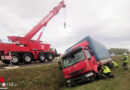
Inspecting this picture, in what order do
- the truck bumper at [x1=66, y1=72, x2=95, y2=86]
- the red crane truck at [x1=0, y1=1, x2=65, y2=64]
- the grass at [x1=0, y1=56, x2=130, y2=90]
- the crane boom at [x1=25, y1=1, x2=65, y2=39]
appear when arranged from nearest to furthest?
the truck bumper at [x1=66, y1=72, x2=95, y2=86], the grass at [x1=0, y1=56, x2=130, y2=90], the red crane truck at [x1=0, y1=1, x2=65, y2=64], the crane boom at [x1=25, y1=1, x2=65, y2=39]

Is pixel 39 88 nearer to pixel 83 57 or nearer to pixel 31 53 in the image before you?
pixel 83 57

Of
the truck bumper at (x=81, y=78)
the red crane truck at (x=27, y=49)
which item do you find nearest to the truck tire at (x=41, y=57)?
the red crane truck at (x=27, y=49)

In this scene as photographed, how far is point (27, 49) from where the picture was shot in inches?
419

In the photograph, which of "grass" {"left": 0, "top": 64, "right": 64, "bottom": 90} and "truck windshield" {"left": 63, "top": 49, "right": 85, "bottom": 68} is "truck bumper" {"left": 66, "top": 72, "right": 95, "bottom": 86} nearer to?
"truck windshield" {"left": 63, "top": 49, "right": 85, "bottom": 68}

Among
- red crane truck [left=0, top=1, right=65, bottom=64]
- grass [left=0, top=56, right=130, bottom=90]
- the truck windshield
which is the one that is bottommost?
grass [left=0, top=56, right=130, bottom=90]

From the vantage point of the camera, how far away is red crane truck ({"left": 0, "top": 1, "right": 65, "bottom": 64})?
9.12 m

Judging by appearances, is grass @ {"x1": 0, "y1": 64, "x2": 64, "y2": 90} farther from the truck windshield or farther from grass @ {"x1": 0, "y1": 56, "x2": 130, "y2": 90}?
the truck windshield

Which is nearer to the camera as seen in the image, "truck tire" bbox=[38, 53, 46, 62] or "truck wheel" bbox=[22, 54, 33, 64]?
"truck wheel" bbox=[22, 54, 33, 64]

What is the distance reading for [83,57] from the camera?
5.63m

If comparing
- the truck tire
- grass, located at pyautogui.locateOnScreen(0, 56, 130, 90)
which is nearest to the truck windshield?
grass, located at pyautogui.locateOnScreen(0, 56, 130, 90)

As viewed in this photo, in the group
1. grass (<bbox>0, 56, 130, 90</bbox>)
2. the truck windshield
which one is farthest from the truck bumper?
the truck windshield

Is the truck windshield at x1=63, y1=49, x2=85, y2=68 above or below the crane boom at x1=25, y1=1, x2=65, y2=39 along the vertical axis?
below

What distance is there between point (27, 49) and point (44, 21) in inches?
177

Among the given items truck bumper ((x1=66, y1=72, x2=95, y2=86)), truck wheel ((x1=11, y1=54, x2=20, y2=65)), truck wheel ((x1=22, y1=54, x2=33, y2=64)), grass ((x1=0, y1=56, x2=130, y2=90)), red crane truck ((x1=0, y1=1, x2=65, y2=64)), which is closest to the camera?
truck bumper ((x1=66, y1=72, x2=95, y2=86))
